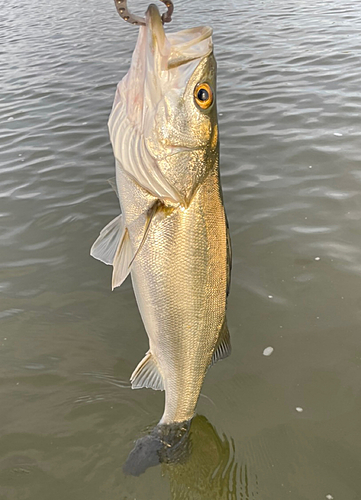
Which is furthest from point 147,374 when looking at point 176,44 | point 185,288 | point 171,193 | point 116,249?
point 176,44

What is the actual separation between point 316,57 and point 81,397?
→ 8.88 meters

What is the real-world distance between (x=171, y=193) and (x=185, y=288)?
0.51m

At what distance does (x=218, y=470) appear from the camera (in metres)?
2.94

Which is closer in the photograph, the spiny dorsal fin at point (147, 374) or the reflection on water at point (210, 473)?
the spiny dorsal fin at point (147, 374)

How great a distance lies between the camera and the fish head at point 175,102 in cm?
211

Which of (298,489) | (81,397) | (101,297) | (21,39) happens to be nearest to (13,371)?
(81,397)

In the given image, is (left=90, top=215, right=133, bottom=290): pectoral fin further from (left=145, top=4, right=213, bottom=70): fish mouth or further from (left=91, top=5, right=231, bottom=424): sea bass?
(left=145, top=4, right=213, bottom=70): fish mouth

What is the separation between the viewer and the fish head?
2.11m

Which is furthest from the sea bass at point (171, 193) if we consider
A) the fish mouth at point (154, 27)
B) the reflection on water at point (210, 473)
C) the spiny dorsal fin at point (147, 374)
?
the reflection on water at point (210, 473)

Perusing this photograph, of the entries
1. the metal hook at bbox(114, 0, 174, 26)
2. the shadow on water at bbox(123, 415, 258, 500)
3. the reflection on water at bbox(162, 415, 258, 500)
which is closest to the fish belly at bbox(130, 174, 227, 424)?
the shadow on water at bbox(123, 415, 258, 500)

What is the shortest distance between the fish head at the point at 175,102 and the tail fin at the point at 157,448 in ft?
4.85

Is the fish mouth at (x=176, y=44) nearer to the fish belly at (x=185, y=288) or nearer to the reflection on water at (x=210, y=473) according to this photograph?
the fish belly at (x=185, y=288)

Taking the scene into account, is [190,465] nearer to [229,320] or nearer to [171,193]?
[229,320]

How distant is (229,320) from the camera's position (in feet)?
12.9
